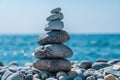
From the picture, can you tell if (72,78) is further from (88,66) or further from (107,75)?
(88,66)

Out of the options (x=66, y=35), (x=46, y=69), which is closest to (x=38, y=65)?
(x=46, y=69)

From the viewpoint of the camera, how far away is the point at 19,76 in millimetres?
10070

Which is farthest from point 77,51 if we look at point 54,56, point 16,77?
point 16,77

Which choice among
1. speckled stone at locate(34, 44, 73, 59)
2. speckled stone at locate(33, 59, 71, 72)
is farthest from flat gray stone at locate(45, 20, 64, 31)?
speckled stone at locate(33, 59, 71, 72)

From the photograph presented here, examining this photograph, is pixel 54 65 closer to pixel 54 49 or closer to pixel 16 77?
pixel 54 49

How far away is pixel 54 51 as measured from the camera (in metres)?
11.2

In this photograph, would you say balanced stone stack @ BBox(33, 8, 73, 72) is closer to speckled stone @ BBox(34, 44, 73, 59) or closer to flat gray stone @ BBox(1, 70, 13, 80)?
speckled stone @ BBox(34, 44, 73, 59)

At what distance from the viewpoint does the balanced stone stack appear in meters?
11.3

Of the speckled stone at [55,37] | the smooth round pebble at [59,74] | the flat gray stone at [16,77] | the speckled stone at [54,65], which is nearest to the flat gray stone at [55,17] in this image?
the speckled stone at [55,37]

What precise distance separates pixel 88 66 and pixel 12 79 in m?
3.46

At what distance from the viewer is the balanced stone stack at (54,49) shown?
1126 centimetres

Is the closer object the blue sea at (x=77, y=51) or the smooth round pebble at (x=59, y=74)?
the smooth round pebble at (x=59, y=74)

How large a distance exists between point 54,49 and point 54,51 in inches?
2.0

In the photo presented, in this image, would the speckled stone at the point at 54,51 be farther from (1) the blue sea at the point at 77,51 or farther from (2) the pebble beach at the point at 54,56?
(1) the blue sea at the point at 77,51
